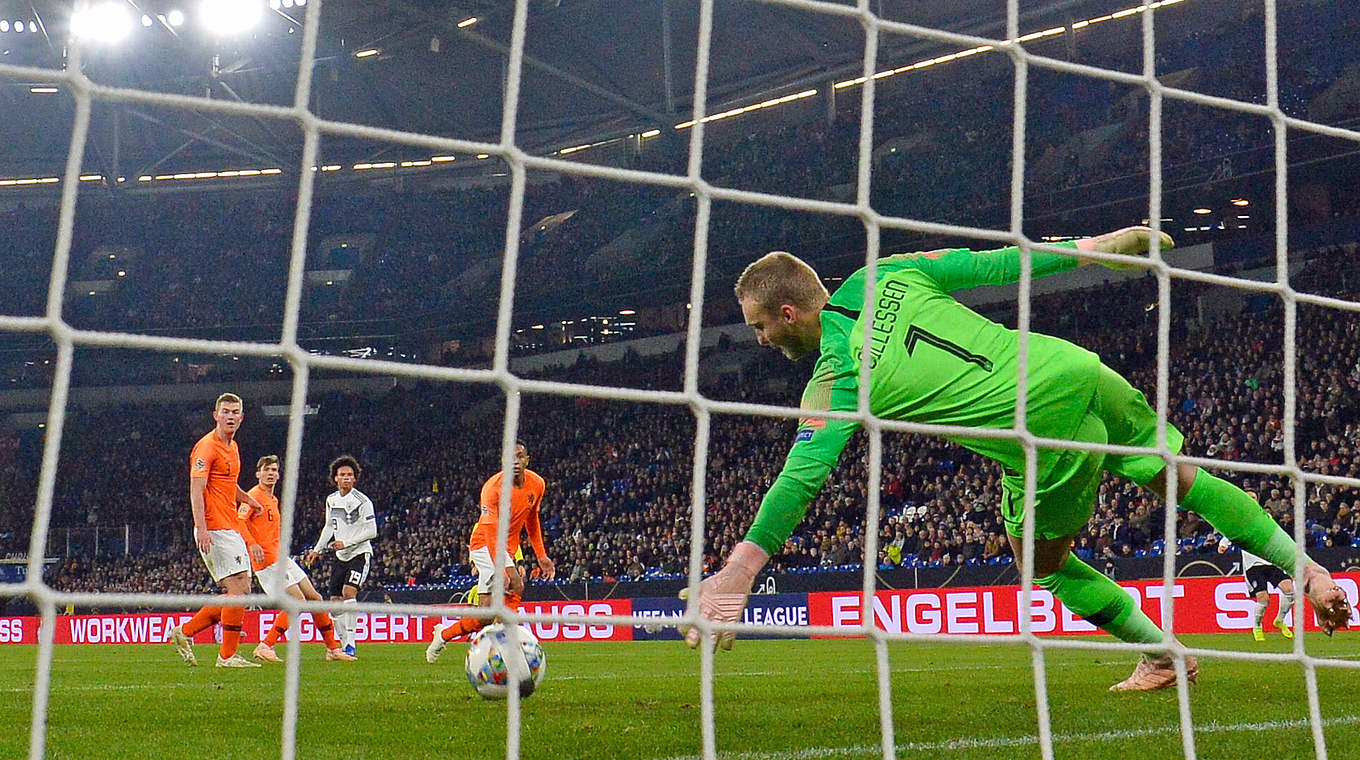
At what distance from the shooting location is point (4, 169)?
103 feet

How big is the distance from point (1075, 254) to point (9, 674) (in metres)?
8.95

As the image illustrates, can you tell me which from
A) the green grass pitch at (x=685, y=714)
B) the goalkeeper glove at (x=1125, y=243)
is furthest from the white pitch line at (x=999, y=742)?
the goalkeeper glove at (x=1125, y=243)

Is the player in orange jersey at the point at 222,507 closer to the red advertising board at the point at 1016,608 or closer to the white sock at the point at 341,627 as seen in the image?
the white sock at the point at 341,627

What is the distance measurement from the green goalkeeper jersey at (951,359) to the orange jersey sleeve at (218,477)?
526 cm

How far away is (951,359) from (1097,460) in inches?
22.5

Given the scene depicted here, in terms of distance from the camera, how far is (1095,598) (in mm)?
5133

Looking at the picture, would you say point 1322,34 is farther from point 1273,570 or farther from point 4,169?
point 4,169

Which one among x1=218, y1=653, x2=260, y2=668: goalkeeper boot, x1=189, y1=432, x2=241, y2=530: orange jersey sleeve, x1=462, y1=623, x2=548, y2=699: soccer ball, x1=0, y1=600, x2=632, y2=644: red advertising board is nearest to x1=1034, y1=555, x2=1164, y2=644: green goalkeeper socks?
x1=462, y1=623, x2=548, y2=699: soccer ball

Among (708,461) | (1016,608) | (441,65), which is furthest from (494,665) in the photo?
(441,65)

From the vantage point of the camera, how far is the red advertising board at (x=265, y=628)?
17.8 meters

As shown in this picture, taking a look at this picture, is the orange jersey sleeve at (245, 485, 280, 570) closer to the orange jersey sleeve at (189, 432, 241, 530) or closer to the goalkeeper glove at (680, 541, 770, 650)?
the orange jersey sleeve at (189, 432, 241, 530)

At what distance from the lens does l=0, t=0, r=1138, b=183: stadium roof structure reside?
2403cm

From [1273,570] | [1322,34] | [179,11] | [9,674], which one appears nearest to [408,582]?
[179,11]

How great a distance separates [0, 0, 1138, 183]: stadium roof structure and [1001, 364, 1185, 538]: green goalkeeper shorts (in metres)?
18.0
